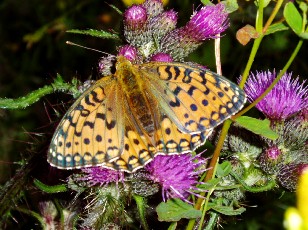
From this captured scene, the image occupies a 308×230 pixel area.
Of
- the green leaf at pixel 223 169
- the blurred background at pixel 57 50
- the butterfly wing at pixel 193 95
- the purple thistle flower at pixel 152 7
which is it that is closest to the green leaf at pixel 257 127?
the butterfly wing at pixel 193 95

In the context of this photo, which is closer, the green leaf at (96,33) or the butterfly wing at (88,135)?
the butterfly wing at (88,135)

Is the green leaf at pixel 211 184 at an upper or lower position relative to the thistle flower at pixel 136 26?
lower

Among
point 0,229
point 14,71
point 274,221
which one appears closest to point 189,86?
point 0,229

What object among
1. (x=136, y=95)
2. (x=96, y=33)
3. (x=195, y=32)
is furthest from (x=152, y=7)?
(x=136, y=95)

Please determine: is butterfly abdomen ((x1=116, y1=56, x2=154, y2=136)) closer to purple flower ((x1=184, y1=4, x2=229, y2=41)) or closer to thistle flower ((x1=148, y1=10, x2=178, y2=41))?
thistle flower ((x1=148, y1=10, x2=178, y2=41))

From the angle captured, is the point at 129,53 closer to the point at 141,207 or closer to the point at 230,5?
the point at 230,5

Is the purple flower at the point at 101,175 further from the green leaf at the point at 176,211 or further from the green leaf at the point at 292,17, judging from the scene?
the green leaf at the point at 292,17
